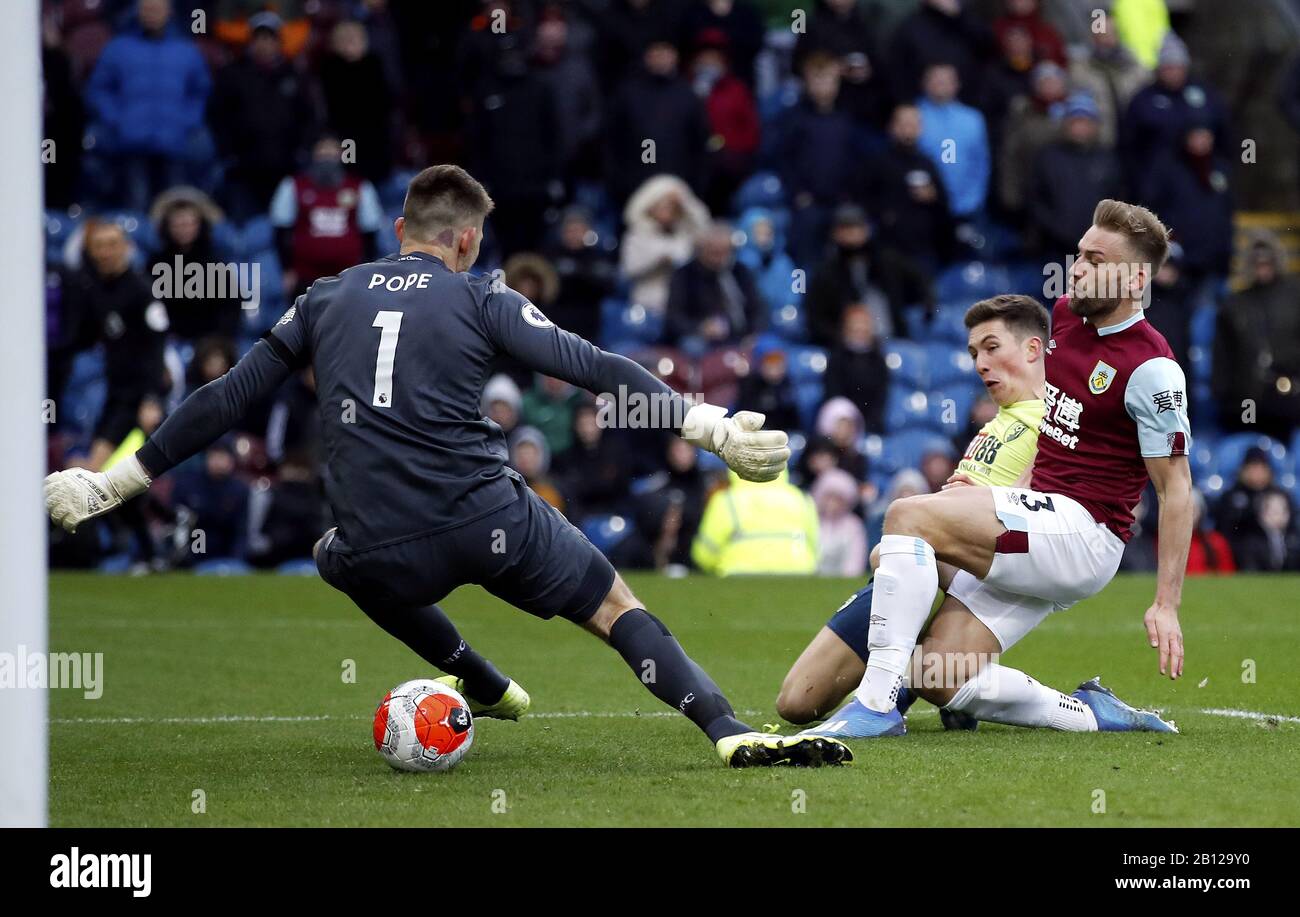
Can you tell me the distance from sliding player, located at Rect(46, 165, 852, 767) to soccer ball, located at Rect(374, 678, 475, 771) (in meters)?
0.35

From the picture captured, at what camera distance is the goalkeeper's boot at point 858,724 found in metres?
6.80

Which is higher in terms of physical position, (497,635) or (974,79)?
(974,79)

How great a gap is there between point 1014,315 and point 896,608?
4.89 feet

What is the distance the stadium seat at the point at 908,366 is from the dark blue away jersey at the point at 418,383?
9.48 metres

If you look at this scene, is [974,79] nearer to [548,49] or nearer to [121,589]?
[548,49]

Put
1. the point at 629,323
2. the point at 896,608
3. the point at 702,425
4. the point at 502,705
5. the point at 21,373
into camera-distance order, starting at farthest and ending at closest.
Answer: the point at 629,323
the point at 502,705
the point at 896,608
the point at 702,425
the point at 21,373

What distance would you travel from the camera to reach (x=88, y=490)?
6273 mm

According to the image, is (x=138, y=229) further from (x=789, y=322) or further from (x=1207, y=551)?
(x=1207, y=551)

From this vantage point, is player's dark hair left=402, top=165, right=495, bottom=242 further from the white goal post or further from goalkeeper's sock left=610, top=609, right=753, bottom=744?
the white goal post

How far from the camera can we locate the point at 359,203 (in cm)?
1603

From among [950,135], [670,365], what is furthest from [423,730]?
[950,135]

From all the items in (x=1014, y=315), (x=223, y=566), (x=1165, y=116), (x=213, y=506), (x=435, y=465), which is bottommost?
(x=223, y=566)
